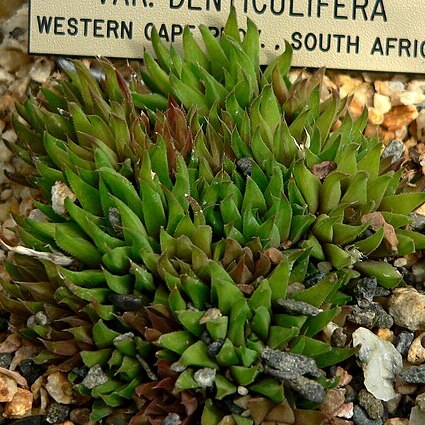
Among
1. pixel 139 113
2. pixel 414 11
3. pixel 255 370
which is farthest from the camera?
pixel 414 11

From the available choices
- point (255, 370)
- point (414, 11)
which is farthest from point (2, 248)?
point (414, 11)

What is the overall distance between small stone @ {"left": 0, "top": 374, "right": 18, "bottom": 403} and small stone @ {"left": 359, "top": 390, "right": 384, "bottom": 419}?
3.06 feet

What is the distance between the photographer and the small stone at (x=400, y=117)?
2.91 metres

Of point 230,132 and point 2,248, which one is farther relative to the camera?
point 2,248

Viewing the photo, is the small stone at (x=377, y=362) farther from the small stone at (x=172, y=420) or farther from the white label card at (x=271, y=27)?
the white label card at (x=271, y=27)

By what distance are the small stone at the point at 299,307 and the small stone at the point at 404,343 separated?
0.32m

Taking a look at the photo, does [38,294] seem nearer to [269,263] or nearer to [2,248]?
[2,248]

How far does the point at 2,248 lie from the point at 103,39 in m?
0.79

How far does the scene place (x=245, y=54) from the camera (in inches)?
107

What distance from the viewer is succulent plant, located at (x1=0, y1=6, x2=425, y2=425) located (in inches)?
85.8

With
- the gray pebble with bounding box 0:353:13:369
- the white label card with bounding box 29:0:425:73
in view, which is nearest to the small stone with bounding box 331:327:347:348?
the gray pebble with bounding box 0:353:13:369

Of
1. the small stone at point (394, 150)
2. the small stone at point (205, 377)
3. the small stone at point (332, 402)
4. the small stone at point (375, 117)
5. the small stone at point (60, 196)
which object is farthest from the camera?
the small stone at point (375, 117)

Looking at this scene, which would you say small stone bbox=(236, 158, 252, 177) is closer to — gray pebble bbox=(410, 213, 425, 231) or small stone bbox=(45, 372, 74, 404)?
gray pebble bbox=(410, 213, 425, 231)

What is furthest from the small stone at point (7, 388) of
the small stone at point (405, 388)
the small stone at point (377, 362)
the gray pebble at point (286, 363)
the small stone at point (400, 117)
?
the small stone at point (400, 117)
